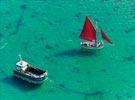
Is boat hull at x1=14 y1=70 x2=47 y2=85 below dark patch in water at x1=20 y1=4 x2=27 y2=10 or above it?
below

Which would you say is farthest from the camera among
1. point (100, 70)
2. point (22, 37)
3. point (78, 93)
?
point (22, 37)

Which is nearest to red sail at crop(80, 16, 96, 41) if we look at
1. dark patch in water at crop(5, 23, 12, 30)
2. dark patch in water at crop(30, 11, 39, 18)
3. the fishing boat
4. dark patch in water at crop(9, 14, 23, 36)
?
the fishing boat

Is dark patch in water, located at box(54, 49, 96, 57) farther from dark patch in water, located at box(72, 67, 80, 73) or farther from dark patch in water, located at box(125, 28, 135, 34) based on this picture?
dark patch in water, located at box(125, 28, 135, 34)

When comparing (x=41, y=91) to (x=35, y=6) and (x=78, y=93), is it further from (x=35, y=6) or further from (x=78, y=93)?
(x=35, y=6)

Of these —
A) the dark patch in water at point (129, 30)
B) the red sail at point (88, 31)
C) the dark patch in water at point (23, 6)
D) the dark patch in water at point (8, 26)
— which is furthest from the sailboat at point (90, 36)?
the dark patch in water at point (23, 6)

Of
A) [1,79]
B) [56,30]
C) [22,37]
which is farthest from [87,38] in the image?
[1,79]

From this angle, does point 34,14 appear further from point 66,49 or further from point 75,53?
point 75,53

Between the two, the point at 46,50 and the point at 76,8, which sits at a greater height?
the point at 76,8
